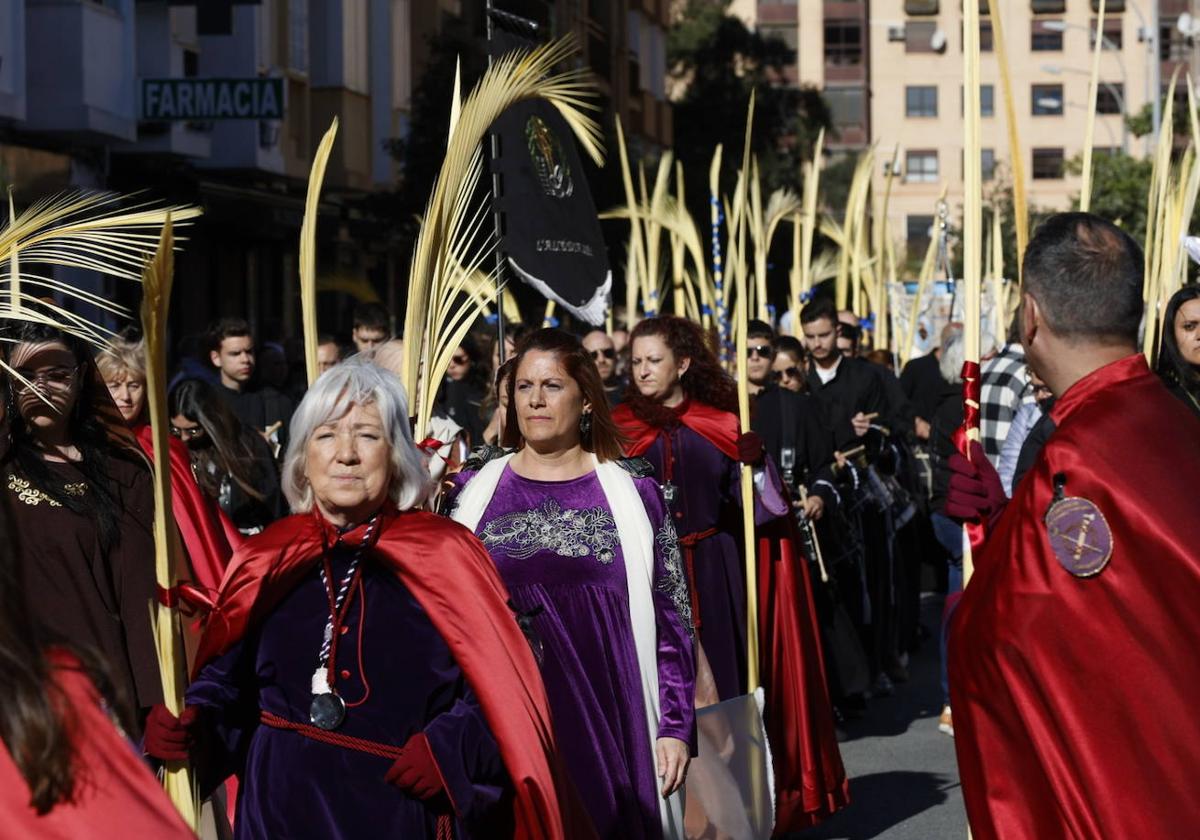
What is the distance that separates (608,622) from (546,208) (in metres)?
2.73

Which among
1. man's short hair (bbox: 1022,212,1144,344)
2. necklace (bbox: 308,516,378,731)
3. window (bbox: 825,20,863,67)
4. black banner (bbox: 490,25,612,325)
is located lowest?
necklace (bbox: 308,516,378,731)

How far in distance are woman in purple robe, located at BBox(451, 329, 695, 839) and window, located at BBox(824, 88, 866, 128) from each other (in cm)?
8445

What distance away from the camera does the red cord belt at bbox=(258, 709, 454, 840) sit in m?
4.23

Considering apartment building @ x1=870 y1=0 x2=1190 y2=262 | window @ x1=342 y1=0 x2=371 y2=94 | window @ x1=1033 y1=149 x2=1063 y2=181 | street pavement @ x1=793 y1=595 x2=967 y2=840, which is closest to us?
street pavement @ x1=793 y1=595 x2=967 y2=840

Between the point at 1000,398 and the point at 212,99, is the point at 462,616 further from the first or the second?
the point at 212,99

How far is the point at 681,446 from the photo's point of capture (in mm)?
7777

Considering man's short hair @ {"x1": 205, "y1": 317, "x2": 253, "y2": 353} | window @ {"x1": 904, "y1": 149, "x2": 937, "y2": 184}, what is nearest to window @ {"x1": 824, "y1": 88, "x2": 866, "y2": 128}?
window @ {"x1": 904, "y1": 149, "x2": 937, "y2": 184}

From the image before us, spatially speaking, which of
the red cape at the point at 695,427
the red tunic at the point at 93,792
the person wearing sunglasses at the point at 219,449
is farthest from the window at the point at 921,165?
the red tunic at the point at 93,792

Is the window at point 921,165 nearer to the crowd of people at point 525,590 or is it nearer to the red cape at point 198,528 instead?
the crowd of people at point 525,590

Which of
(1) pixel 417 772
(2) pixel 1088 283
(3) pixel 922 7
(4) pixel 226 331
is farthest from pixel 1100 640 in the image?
(3) pixel 922 7

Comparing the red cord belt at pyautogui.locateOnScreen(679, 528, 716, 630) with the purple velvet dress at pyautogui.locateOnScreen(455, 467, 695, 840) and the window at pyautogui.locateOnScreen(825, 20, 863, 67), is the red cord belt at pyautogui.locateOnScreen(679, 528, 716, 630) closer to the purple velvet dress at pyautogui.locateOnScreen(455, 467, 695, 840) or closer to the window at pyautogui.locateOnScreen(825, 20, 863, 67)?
the purple velvet dress at pyautogui.locateOnScreen(455, 467, 695, 840)

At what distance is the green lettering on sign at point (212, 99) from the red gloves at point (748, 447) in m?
10.6

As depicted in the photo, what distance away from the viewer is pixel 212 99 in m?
17.8

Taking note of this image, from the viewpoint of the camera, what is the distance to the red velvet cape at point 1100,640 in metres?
3.69
